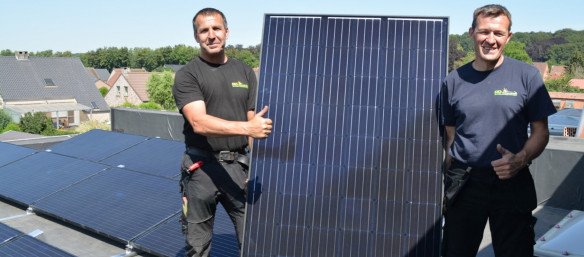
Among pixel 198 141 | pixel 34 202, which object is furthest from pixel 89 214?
pixel 198 141

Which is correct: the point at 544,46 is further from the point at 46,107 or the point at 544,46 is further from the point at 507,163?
the point at 507,163

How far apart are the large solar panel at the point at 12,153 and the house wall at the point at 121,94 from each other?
78.5 metres

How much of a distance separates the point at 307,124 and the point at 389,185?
2.67 ft

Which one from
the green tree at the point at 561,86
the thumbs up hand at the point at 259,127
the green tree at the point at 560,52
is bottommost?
the thumbs up hand at the point at 259,127

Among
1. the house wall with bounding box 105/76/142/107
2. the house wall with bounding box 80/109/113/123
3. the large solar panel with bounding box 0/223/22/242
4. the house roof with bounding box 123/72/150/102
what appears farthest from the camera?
the house wall with bounding box 105/76/142/107

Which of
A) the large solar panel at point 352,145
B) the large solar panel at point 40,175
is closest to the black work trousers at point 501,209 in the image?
the large solar panel at point 352,145

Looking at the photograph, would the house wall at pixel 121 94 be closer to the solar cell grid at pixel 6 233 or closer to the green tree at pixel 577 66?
the green tree at pixel 577 66

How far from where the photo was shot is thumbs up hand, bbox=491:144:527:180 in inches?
139

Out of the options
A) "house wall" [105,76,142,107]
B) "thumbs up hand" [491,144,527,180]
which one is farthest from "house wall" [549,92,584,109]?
"house wall" [105,76,142,107]

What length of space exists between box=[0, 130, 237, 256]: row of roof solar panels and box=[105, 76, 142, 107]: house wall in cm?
8005

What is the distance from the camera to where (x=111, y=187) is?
734 centimetres

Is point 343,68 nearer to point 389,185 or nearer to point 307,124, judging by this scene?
point 307,124

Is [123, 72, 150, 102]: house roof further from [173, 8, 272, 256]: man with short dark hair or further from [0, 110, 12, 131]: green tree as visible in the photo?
[173, 8, 272, 256]: man with short dark hair

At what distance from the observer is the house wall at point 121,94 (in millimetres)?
87625
